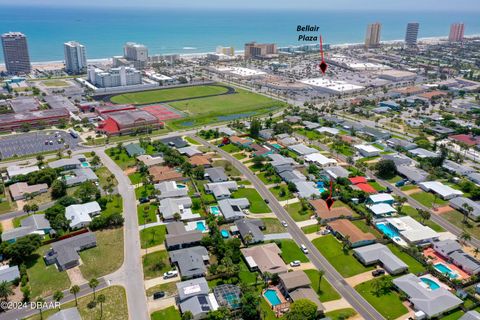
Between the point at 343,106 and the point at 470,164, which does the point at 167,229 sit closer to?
the point at 470,164

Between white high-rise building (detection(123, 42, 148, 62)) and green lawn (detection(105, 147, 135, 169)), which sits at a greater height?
white high-rise building (detection(123, 42, 148, 62))

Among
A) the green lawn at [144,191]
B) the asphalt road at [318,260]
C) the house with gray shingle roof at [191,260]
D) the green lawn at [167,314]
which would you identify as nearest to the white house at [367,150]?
the asphalt road at [318,260]

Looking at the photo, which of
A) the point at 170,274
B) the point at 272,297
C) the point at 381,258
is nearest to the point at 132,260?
the point at 170,274

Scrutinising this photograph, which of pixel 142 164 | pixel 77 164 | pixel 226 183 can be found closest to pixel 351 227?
pixel 226 183

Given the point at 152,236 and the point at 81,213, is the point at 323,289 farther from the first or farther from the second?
the point at 81,213

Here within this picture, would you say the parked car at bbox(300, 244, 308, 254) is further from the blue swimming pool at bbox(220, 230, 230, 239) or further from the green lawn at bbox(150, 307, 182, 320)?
the green lawn at bbox(150, 307, 182, 320)

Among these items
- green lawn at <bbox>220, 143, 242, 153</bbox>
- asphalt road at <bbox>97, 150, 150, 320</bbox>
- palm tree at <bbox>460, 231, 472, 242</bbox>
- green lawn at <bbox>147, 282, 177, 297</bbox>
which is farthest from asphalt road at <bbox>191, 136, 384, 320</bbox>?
asphalt road at <bbox>97, 150, 150, 320</bbox>
